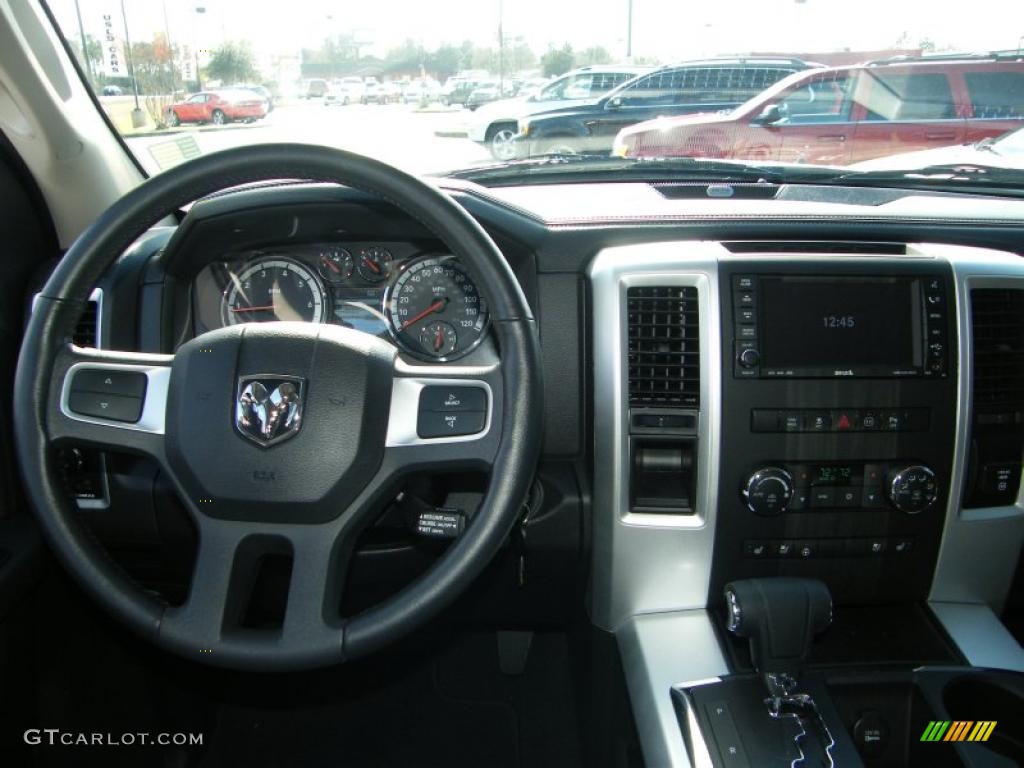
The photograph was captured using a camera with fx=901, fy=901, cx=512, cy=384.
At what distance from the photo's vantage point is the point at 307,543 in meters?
1.48

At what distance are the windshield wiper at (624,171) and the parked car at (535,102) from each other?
6cm

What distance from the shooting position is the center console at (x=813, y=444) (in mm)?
1928

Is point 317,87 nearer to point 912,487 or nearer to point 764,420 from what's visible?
point 764,420

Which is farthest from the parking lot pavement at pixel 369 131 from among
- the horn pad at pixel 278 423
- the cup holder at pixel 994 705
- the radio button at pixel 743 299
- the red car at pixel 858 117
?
the cup holder at pixel 994 705

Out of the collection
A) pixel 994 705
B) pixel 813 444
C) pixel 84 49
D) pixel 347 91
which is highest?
pixel 84 49

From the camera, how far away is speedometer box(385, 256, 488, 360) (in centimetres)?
208

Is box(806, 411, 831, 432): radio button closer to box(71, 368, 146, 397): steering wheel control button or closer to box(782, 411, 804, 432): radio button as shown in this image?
box(782, 411, 804, 432): radio button

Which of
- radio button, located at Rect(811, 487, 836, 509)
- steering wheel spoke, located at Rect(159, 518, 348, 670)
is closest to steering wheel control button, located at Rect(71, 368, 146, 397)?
steering wheel spoke, located at Rect(159, 518, 348, 670)

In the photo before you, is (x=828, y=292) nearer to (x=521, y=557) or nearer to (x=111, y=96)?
(x=521, y=557)

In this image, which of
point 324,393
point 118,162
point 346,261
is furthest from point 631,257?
point 118,162

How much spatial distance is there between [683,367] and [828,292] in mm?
360

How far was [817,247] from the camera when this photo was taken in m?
2.05

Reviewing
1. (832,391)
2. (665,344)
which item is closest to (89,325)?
(665,344)

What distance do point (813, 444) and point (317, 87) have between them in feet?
4.91
